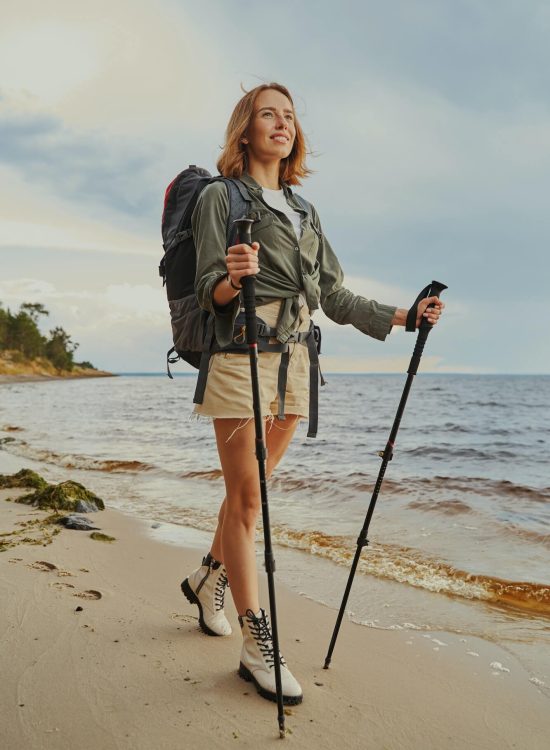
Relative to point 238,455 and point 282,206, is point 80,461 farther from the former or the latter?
point 282,206

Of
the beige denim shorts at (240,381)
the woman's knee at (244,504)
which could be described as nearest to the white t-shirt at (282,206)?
the beige denim shorts at (240,381)

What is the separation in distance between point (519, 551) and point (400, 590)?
2.05m

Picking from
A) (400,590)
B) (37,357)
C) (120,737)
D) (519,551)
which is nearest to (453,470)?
(519,551)

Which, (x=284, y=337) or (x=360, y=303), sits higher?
(x=360, y=303)

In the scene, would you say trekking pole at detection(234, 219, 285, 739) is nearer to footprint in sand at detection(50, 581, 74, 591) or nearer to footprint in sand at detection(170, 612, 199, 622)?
footprint in sand at detection(170, 612, 199, 622)

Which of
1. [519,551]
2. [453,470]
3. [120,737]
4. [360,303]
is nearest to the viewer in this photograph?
[120,737]

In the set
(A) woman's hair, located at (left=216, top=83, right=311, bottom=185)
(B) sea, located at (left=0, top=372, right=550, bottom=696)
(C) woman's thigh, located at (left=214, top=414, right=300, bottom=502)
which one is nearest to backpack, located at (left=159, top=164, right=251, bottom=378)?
(A) woman's hair, located at (left=216, top=83, right=311, bottom=185)

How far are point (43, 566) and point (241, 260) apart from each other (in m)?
2.98

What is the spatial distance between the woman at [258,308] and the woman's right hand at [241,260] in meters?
0.13

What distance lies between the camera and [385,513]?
780cm

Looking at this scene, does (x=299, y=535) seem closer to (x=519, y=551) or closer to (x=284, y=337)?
(x=519, y=551)

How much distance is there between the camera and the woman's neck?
10.4 feet

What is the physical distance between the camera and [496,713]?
2.92 metres

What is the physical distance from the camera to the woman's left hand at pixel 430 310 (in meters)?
3.12
